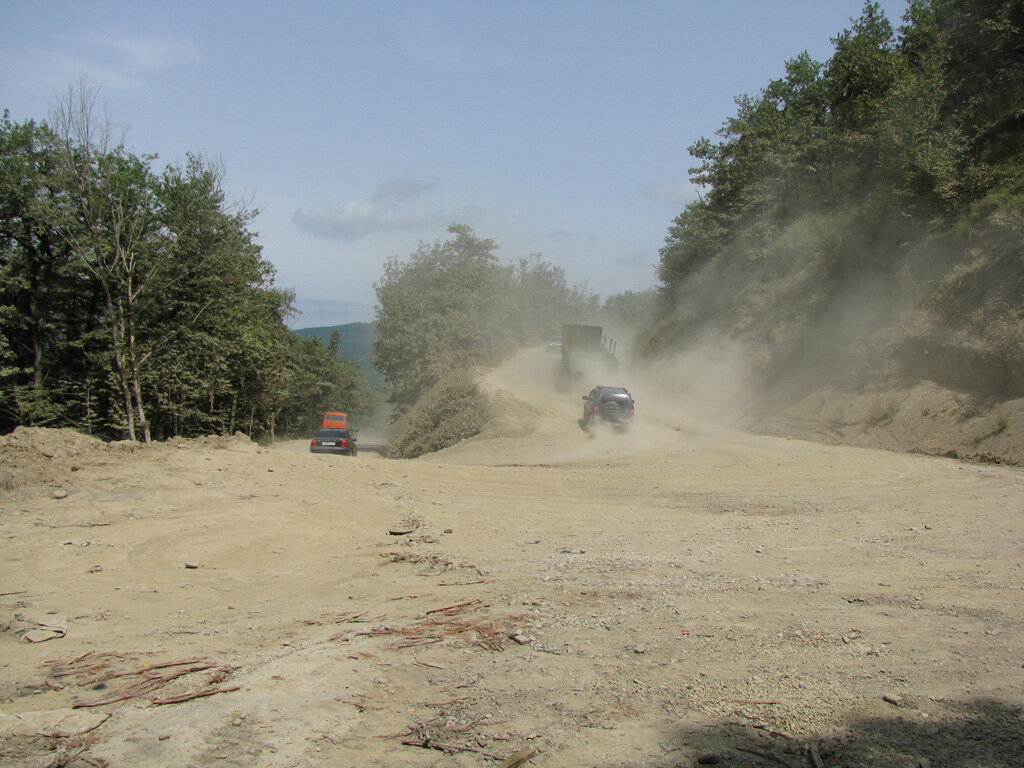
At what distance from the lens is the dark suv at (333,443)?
2712cm

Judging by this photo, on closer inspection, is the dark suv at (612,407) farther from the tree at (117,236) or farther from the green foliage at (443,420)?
the tree at (117,236)

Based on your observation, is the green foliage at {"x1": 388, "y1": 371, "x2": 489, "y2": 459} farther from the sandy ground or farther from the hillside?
the sandy ground

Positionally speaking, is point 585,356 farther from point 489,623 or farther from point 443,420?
point 489,623

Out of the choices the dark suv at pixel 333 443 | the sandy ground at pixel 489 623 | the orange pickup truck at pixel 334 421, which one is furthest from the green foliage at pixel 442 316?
the sandy ground at pixel 489 623

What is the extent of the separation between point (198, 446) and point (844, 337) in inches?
886

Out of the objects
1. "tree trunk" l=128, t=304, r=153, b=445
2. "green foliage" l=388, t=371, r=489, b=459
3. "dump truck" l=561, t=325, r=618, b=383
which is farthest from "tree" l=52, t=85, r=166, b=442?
"dump truck" l=561, t=325, r=618, b=383

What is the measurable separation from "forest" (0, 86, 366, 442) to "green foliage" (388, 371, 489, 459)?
27.2 ft

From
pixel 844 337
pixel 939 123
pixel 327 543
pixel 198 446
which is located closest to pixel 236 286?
pixel 198 446

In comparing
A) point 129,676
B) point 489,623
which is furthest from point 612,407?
point 129,676

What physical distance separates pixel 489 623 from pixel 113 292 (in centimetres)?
2484

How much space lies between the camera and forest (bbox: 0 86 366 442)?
74.7 ft

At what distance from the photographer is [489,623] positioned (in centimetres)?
562

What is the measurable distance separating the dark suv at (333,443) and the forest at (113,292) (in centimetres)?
520

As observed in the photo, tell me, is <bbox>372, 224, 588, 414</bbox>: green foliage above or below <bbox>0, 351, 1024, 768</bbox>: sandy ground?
above
